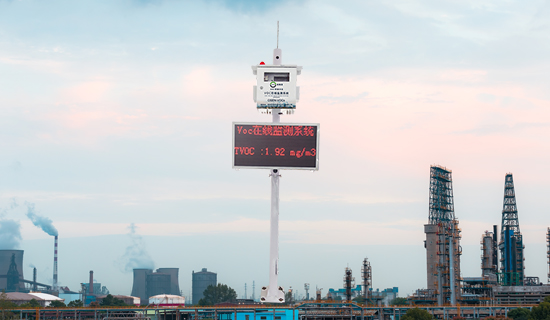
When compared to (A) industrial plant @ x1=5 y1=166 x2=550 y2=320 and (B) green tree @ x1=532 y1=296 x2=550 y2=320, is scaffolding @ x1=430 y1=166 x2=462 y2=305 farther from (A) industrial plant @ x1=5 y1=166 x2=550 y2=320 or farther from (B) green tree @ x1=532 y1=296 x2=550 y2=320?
(B) green tree @ x1=532 y1=296 x2=550 y2=320

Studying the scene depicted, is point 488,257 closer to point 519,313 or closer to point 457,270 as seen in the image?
point 457,270

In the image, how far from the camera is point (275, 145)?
43375 mm

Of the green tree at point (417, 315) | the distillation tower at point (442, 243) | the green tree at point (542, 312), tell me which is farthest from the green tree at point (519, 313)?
the distillation tower at point (442, 243)

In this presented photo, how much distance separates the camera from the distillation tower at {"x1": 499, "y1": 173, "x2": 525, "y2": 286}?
173 metres

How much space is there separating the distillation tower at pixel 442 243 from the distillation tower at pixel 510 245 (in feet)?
49.6

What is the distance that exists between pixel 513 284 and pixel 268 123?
14852 centimetres

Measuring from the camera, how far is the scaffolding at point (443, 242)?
151 m

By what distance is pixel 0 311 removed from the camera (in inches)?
4897

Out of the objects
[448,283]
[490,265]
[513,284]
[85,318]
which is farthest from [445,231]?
[85,318]

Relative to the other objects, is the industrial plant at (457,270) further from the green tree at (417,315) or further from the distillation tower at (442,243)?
the green tree at (417,315)

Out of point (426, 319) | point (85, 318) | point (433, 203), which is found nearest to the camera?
point (426, 319)

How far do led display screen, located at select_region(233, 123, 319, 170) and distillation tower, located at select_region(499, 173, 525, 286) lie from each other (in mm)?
144414

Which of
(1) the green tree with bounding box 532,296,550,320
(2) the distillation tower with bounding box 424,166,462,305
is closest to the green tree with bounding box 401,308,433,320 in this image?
(1) the green tree with bounding box 532,296,550,320

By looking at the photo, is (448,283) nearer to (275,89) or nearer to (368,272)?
(368,272)
